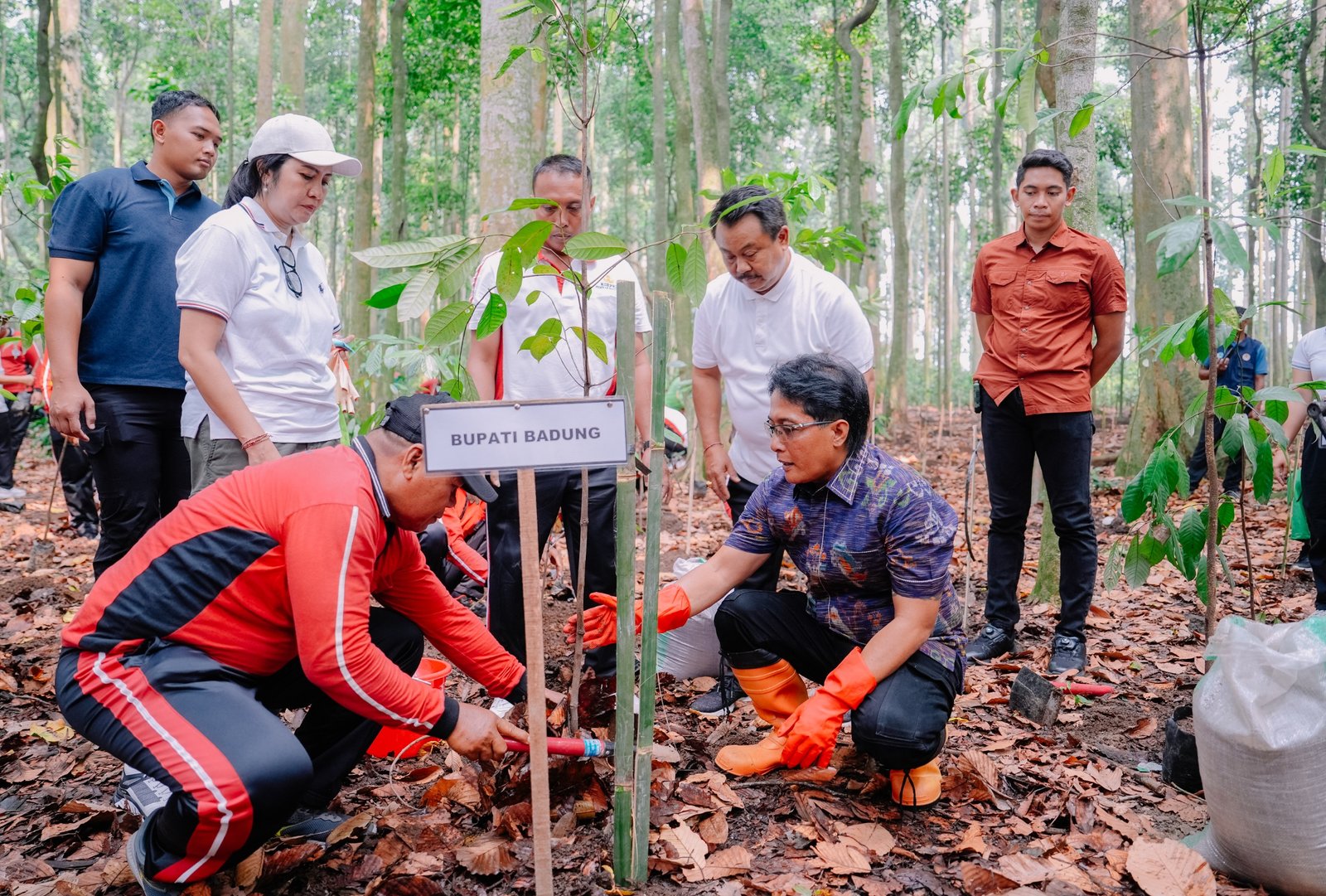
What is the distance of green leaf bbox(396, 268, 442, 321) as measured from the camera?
1.82 meters

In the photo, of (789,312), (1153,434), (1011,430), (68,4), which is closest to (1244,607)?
(1011,430)

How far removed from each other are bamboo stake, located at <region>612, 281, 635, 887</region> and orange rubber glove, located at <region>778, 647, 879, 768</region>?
497mm

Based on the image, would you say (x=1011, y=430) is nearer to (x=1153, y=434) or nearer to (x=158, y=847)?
(x=158, y=847)

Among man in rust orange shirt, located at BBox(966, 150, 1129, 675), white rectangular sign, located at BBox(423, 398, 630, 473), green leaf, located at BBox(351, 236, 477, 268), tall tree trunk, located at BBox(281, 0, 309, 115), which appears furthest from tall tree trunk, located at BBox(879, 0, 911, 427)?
white rectangular sign, located at BBox(423, 398, 630, 473)

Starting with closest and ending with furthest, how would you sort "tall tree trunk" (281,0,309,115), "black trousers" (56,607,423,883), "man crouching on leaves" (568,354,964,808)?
1. "black trousers" (56,607,423,883)
2. "man crouching on leaves" (568,354,964,808)
3. "tall tree trunk" (281,0,309,115)

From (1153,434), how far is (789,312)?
5.84 m

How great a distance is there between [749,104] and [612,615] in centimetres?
1740

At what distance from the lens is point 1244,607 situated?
174 inches

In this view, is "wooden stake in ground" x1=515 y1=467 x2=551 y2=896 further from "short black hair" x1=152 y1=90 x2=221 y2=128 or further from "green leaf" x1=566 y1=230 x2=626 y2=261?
"short black hair" x1=152 y1=90 x2=221 y2=128

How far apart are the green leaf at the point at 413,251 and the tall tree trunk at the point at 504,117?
2.65m

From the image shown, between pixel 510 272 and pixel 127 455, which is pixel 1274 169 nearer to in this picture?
pixel 510 272

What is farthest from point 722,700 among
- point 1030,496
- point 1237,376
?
point 1237,376

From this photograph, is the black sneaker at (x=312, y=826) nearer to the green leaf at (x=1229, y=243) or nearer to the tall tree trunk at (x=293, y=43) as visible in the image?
the green leaf at (x=1229, y=243)

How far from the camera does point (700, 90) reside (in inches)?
349
